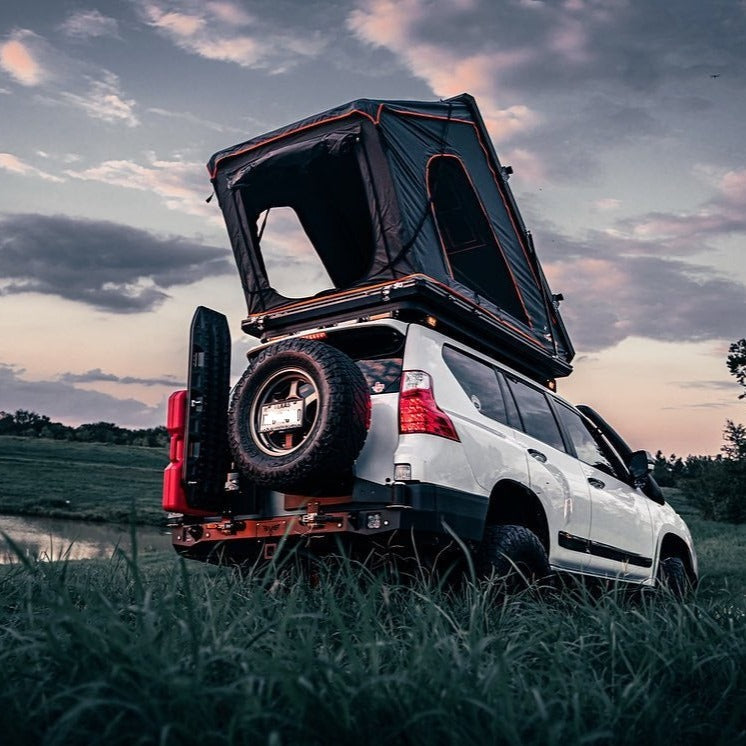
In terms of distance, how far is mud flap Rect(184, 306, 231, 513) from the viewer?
200 inches

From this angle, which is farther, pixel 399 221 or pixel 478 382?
pixel 399 221

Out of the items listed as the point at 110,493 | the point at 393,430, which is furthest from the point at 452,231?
the point at 110,493

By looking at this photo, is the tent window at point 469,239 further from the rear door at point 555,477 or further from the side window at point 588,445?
the rear door at point 555,477

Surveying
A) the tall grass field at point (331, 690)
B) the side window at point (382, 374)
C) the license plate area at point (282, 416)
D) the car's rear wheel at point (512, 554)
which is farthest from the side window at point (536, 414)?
the tall grass field at point (331, 690)

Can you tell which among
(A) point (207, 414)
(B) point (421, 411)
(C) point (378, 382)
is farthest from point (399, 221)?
(A) point (207, 414)

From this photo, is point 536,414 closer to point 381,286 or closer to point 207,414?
point 381,286

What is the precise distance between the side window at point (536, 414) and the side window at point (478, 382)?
340 mm

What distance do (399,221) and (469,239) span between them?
2.12 m

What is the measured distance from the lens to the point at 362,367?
5023 mm

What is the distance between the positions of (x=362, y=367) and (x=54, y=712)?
10.3 ft

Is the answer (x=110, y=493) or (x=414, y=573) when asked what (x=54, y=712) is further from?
(x=110, y=493)

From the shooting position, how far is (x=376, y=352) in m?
5.21

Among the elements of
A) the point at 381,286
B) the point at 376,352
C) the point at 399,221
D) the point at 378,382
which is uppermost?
the point at 399,221

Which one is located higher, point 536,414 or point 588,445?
point 536,414
